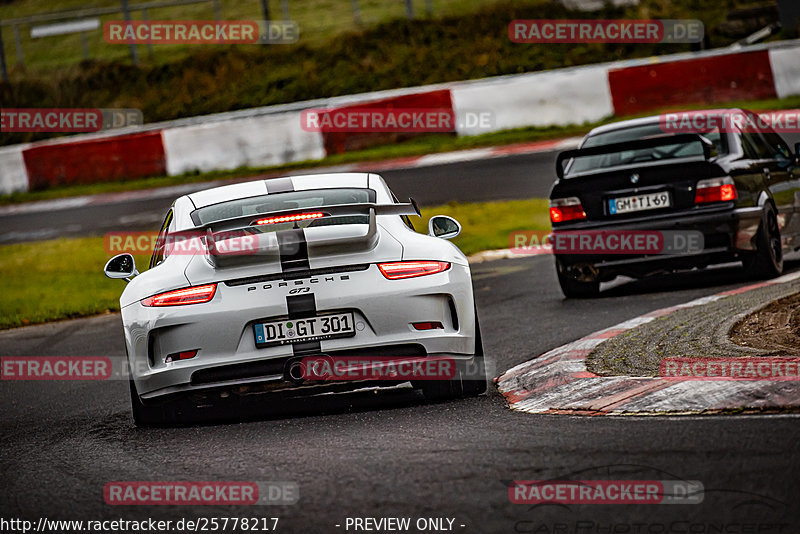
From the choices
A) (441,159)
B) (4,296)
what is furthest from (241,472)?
(441,159)

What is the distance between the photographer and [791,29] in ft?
85.3

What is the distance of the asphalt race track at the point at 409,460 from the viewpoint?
421cm

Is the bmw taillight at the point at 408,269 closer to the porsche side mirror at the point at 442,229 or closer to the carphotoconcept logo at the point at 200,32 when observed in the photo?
the porsche side mirror at the point at 442,229

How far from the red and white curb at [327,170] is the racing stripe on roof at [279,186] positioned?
13.8 meters

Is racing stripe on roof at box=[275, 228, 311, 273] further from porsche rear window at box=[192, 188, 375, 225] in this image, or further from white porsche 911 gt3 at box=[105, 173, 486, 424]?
porsche rear window at box=[192, 188, 375, 225]

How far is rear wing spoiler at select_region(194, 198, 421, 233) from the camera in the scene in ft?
22.2

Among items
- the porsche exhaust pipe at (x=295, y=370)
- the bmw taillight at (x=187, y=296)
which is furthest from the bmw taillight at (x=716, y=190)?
the bmw taillight at (x=187, y=296)

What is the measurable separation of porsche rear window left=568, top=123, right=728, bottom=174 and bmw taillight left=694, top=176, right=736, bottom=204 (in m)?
0.25

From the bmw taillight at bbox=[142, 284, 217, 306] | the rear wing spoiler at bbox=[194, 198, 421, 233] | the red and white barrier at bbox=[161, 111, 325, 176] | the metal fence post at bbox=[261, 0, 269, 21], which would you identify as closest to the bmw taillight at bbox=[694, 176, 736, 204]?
the rear wing spoiler at bbox=[194, 198, 421, 233]

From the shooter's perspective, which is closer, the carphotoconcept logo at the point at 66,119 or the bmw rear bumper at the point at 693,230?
the bmw rear bumper at the point at 693,230

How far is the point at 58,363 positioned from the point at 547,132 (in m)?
14.1

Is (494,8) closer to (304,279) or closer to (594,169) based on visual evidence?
(594,169)

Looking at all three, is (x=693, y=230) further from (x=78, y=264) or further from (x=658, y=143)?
(x=78, y=264)

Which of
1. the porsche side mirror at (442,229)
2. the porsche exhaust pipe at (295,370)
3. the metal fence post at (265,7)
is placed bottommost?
the porsche exhaust pipe at (295,370)
